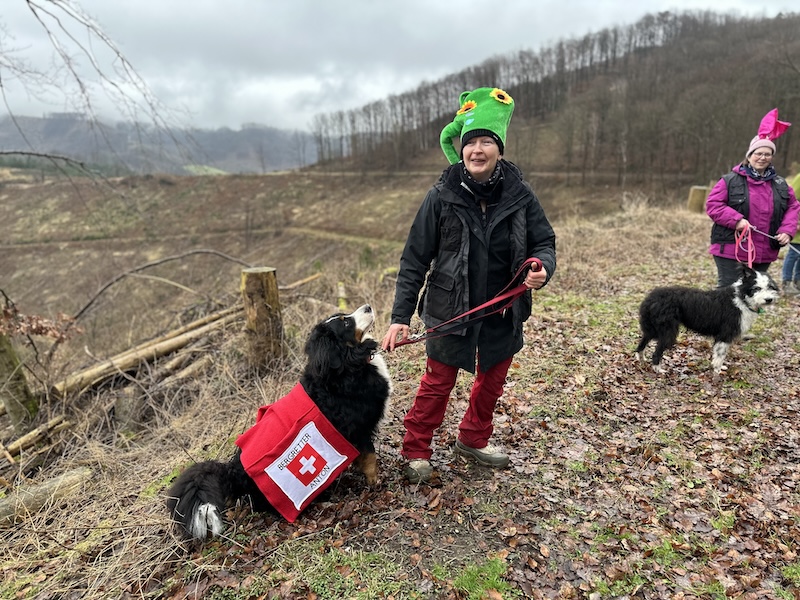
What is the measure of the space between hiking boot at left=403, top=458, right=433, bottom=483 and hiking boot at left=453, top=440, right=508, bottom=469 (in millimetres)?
414

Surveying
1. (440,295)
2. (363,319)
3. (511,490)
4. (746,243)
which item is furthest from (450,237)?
(746,243)

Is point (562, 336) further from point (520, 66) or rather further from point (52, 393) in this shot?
point (520, 66)

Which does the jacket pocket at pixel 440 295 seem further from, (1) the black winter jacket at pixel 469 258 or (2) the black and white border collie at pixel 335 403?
(2) the black and white border collie at pixel 335 403

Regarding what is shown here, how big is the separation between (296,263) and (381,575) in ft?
119

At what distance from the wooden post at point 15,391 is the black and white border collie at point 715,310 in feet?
24.9

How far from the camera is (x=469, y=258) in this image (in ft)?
9.34

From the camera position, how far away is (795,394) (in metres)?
4.34

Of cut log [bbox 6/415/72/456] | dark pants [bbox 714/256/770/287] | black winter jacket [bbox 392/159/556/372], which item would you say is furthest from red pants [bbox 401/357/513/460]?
cut log [bbox 6/415/72/456]

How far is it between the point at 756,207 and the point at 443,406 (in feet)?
14.6

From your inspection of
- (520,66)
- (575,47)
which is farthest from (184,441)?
(575,47)

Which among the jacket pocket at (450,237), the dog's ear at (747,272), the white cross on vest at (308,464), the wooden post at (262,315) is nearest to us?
the jacket pocket at (450,237)

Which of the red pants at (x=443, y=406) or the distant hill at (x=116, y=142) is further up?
the distant hill at (x=116, y=142)

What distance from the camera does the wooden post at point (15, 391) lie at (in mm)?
4910

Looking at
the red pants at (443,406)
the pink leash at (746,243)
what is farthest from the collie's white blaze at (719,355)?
the red pants at (443,406)
